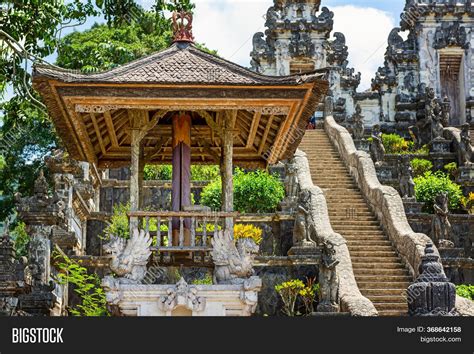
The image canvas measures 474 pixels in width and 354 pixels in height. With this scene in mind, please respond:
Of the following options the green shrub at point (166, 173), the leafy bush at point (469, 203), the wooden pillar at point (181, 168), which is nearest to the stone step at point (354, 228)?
the leafy bush at point (469, 203)

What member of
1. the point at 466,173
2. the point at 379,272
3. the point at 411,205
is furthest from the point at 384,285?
the point at 466,173

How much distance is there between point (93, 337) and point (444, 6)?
1065 inches

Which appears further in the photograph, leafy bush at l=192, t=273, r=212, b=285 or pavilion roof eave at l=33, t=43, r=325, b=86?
leafy bush at l=192, t=273, r=212, b=285

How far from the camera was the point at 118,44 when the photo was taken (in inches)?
1167

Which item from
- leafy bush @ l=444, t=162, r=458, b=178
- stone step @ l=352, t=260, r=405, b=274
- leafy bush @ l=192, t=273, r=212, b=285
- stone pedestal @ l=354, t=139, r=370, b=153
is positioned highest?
stone pedestal @ l=354, t=139, r=370, b=153

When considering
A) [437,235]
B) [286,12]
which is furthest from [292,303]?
[286,12]

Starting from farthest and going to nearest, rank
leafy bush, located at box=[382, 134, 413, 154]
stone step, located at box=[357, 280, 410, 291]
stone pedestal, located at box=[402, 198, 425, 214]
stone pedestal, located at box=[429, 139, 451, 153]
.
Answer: leafy bush, located at box=[382, 134, 413, 154]
stone pedestal, located at box=[429, 139, 451, 153]
stone pedestal, located at box=[402, 198, 425, 214]
stone step, located at box=[357, 280, 410, 291]

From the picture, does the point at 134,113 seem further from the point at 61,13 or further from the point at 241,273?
the point at 61,13

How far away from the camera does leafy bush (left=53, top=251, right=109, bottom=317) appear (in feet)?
57.5

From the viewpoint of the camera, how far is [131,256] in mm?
12609

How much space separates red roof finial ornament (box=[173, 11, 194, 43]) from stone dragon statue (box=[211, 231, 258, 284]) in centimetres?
300

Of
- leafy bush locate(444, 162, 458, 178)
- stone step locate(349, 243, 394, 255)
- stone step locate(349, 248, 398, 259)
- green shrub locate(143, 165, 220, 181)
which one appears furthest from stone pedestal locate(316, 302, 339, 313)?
leafy bush locate(444, 162, 458, 178)

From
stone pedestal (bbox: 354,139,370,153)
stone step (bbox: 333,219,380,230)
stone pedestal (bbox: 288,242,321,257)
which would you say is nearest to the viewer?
stone pedestal (bbox: 288,242,321,257)

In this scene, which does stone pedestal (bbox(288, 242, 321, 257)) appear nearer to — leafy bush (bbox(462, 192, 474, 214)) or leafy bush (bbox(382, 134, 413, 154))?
leafy bush (bbox(462, 192, 474, 214))
